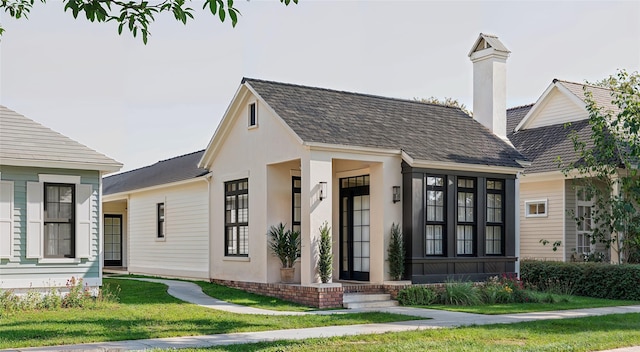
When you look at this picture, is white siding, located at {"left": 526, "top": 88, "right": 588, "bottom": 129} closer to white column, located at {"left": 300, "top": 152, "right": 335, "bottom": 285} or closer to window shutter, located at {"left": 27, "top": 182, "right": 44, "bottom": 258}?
white column, located at {"left": 300, "top": 152, "right": 335, "bottom": 285}

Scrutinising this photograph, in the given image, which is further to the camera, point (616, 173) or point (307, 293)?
point (616, 173)

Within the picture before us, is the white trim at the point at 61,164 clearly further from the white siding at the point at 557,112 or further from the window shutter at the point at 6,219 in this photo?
the white siding at the point at 557,112

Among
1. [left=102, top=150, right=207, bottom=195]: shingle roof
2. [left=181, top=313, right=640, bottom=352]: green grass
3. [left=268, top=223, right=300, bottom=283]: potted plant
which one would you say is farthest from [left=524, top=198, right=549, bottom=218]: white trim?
[left=102, top=150, right=207, bottom=195]: shingle roof

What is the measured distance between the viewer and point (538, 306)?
1627 centimetres

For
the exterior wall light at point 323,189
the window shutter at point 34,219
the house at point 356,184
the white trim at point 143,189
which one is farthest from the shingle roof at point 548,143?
the window shutter at point 34,219

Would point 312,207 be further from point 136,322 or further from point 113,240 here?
point 113,240

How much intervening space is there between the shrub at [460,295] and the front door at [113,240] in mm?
17727

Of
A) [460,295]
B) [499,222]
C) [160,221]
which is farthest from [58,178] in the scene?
[499,222]

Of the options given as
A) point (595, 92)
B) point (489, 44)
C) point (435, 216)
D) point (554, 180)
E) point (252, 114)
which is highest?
point (489, 44)

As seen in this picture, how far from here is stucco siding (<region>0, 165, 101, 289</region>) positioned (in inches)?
609

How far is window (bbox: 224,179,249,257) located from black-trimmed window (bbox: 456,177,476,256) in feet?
17.6

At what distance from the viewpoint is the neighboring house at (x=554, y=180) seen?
72.5 ft

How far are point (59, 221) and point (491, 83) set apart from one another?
1261cm

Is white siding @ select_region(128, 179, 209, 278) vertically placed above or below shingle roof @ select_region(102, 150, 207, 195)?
below
